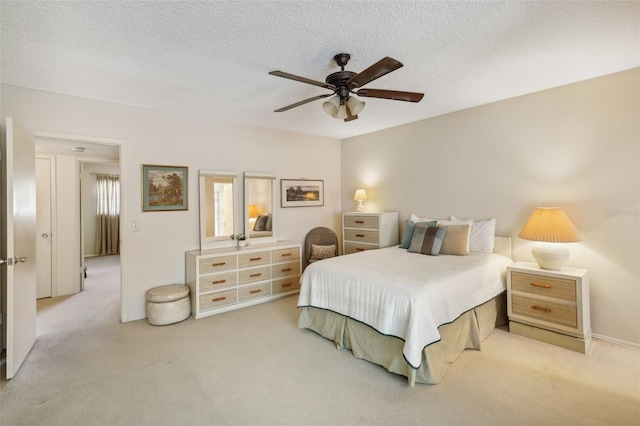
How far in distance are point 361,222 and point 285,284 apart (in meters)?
1.51

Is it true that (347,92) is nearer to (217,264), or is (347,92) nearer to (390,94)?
(390,94)

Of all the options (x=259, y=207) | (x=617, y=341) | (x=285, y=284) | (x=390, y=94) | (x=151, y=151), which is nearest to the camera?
(x=390, y=94)

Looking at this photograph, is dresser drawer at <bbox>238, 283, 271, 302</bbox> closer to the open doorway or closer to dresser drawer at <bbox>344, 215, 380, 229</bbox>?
dresser drawer at <bbox>344, 215, 380, 229</bbox>

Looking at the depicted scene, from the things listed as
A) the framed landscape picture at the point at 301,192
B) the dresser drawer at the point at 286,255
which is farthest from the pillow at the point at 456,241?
the framed landscape picture at the point at 301,192

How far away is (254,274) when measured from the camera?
400 cm

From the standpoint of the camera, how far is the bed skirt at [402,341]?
2191 mm

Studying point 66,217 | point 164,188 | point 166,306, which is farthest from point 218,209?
point 66,217

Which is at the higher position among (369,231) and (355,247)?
(369,231)

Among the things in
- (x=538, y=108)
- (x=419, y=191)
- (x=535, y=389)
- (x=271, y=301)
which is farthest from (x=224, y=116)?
(x=535, y=389)

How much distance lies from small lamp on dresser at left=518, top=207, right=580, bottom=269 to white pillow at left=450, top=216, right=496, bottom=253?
517 mm

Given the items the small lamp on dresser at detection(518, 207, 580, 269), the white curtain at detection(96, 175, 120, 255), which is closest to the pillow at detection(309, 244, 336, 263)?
the small lamp on dresser at detection(518, 207, 580, 269)

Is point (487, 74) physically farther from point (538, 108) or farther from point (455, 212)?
point (455, 212)

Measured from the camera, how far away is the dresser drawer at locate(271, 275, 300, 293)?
4.20 m

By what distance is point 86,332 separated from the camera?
317 cm
